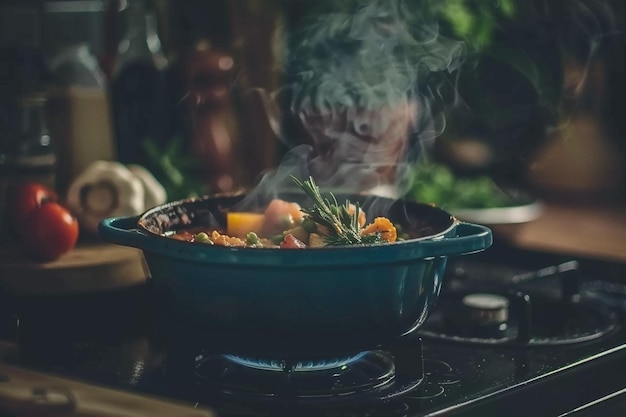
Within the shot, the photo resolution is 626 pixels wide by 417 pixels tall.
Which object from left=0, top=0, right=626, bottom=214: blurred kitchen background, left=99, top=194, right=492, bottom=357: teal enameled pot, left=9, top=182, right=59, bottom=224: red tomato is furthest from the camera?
left=0, top=0, right=626, bottom=214: blurred kitchen background

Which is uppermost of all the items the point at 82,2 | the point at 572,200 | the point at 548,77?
the point at 82,2

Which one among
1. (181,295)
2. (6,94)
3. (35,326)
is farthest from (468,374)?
(6,94)

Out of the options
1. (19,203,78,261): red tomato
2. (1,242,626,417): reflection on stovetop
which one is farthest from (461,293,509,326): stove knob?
(19,203,78,261): red tomato

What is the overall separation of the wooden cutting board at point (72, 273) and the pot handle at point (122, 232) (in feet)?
0.40

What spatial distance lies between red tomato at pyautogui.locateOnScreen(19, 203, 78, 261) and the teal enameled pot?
285mm

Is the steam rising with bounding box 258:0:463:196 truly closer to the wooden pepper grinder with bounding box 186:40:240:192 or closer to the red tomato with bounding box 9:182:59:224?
the wooden pepper grinder with bounding box 186:40:240:192

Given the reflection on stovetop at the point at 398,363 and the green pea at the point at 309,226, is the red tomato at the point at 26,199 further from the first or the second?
the green pea at the point at 309,226

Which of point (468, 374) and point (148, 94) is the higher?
point (148, 94)

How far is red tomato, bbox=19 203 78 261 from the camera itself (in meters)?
1.24

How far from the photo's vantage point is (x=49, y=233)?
1.24 m

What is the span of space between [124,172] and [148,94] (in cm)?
30

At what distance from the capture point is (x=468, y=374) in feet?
3.33

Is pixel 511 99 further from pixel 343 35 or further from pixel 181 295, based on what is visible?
pixel 181 295

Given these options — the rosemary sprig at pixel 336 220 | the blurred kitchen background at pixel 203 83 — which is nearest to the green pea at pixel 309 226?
the rosemary sprig at pixel 336 220
